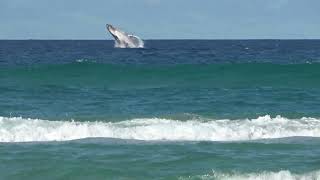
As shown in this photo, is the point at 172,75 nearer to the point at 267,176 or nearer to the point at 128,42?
the point at 267,176

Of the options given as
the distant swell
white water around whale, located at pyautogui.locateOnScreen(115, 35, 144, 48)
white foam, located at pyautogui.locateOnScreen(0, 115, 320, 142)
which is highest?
white water around whale, located at pyautogui.locateOnScreen(115, 35, 144, 48)

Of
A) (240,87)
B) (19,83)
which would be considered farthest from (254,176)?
(19,83)

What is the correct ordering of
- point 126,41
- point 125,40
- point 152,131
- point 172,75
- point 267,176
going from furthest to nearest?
point 126,41, point 125,40, point 172,75, point 152,131, point 267,176

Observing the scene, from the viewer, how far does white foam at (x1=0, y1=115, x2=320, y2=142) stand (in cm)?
1719

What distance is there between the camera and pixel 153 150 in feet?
50.3

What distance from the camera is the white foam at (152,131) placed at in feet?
56.4

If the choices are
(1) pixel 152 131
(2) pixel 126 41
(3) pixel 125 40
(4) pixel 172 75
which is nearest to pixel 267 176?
(1) pixel 152 131

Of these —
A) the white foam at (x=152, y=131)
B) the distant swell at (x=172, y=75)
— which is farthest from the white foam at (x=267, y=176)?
the distant swell at (x=172, y=75)

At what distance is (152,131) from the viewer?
17594mm

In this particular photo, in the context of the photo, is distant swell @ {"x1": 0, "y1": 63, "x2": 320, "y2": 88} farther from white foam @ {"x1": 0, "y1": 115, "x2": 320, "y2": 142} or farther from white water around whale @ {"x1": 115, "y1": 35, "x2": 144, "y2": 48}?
white water around whale @ {"x1": 115, "y1": 35, "x2": 144, "y2": 48}

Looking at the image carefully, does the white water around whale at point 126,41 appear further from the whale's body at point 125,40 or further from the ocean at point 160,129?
the ocean at point 160,129
